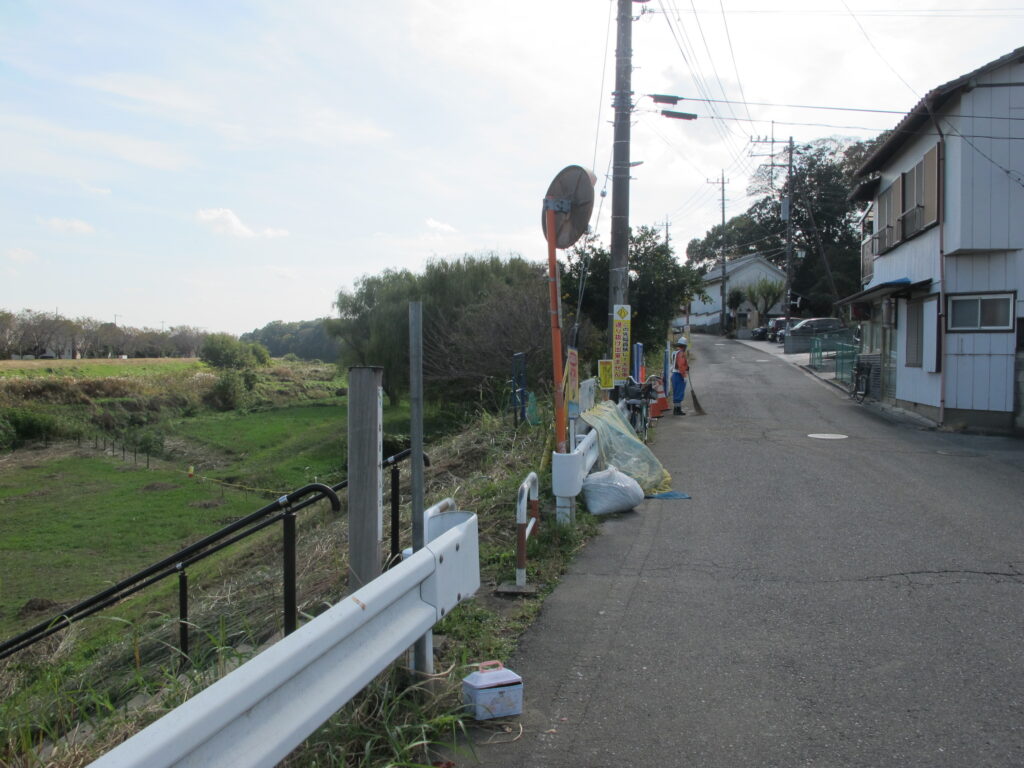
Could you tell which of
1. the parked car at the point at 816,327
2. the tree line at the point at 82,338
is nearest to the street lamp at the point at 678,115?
the parked car at the point at 816,327

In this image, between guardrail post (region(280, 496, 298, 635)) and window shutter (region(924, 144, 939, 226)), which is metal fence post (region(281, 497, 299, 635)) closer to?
guardrail post (region(280, 496, 298, 635))

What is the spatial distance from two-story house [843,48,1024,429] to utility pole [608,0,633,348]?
6216 millimetres

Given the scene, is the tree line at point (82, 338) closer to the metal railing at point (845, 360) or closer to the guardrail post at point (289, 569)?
the metal railing at point (845, 360)

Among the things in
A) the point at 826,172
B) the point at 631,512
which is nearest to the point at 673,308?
the point at 631,512

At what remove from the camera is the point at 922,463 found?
11188mm

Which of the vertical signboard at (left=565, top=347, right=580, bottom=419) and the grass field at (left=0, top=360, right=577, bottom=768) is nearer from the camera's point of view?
the grass field at (left=0, top=360, right=577, bottom=768)

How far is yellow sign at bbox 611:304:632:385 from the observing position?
13211 millimetres

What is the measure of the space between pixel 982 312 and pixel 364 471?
15871 mm

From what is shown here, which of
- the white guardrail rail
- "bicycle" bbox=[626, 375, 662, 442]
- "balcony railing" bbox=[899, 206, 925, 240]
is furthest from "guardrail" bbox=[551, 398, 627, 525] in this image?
"balcony railing" bbox=[899, 206, 925, 240]

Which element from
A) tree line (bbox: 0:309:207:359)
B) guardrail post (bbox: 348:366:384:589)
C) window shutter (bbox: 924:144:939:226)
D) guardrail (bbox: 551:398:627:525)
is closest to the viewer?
guardrail post (bbox: 348:366:384:589)

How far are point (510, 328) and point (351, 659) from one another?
1712 cm

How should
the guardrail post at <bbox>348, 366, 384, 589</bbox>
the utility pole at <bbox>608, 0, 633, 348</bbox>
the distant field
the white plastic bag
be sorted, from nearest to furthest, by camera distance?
the guardrail post at <bbox>348, 366, 384, 589</bbox> < the white plastic bag < the utility pole at <bbox>608, 0, 633, 348</bbox> < the distant field

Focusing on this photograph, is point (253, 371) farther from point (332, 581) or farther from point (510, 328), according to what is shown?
point (332, 581)

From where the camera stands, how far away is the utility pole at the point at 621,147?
560 inches
